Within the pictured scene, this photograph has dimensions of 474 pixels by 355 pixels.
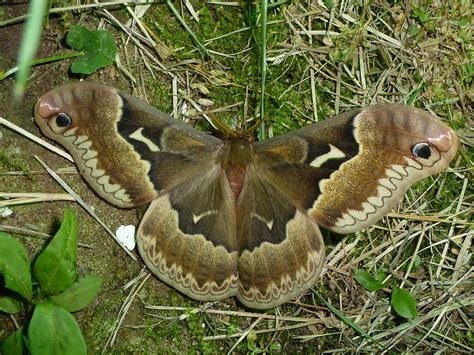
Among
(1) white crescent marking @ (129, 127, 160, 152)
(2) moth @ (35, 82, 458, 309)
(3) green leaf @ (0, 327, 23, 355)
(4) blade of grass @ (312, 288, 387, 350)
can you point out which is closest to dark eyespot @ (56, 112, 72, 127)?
(2) moth @ (35, 82, 458, 309)

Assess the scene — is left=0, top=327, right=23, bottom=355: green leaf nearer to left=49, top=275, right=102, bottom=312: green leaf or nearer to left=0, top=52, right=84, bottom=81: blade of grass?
left=49, top=275, right=102, bottom=312: green leaf

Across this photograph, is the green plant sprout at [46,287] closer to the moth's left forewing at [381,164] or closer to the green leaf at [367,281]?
the moth's left forewing at [381,164]

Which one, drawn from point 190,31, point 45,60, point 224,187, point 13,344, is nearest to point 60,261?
point 13,344

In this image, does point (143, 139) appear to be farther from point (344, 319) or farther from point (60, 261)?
point (344, 319)

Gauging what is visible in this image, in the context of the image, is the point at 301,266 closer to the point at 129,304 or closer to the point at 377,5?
the point at 129,304

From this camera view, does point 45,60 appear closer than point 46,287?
No

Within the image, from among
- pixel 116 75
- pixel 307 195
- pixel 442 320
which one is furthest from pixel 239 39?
pixel 442 320
